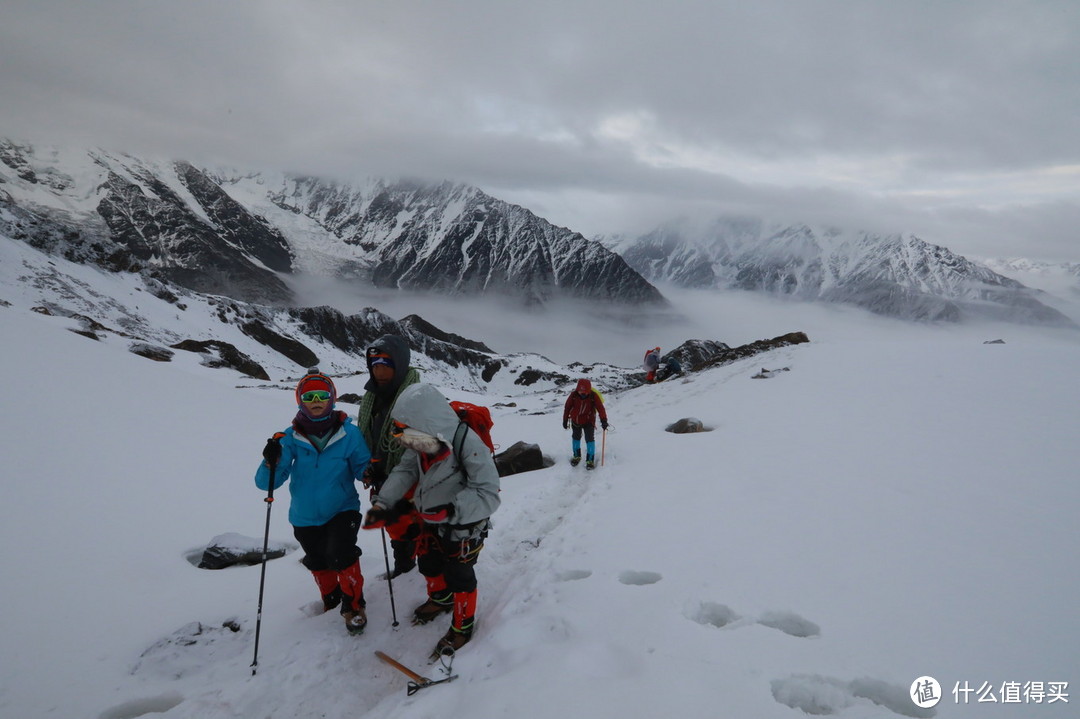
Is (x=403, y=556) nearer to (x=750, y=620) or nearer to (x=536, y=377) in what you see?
(x=750, y=620)

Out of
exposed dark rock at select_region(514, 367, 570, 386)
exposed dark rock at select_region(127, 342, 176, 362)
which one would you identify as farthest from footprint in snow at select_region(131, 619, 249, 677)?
exposed dark rock at select_region(514, 367, 570, 386)

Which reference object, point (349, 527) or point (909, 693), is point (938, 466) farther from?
point (349, 527)

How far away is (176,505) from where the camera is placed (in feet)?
26.1

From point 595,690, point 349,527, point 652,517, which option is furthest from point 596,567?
point 349,527

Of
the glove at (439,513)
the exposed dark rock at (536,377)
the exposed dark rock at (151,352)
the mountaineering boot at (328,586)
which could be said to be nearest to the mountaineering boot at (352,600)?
the mountaineering boot at (328,586)

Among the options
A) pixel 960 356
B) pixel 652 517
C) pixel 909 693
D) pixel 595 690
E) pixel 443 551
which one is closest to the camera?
pixel 909 693

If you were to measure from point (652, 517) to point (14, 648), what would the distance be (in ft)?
24.9

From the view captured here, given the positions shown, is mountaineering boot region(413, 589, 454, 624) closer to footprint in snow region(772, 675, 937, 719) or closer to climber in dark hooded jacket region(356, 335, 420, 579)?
climber in dark hooded jacket region(356, 335, 420, 579)

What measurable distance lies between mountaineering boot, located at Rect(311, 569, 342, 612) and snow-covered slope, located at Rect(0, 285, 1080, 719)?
1.15 ft

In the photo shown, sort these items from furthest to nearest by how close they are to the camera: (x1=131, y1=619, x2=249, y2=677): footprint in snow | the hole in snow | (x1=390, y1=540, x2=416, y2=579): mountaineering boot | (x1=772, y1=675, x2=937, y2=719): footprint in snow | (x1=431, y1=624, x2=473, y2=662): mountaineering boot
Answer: (x1=390, y1=540, x2=416, y2=579): mountaineering boot → (x1=431, y1=624, x2=473, y2=662): mountaineering boot → (x1=131, y1=619, x2=249, y2=677): footprint in snow → the hole in snow → (x1=772, y1=675, x2=937, y2=719): footprint in snow

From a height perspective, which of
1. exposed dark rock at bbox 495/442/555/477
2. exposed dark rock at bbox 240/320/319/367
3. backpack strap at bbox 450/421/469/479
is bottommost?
exposed dark rock at bbox 240/320/319/367

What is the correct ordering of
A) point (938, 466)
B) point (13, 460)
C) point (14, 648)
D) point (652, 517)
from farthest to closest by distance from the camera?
point (938, 466) → point (652, 517) → point (13, 460) → point (14, 648)

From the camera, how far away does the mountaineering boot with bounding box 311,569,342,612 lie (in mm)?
5602

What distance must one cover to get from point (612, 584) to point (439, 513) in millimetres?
2366
